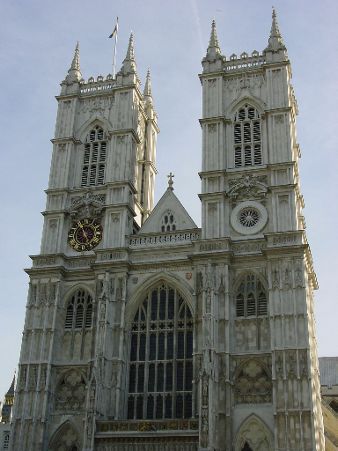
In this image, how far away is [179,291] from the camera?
35125mm

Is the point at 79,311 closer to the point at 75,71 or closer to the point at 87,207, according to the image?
the point at 87,207

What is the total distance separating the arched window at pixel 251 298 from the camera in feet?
110

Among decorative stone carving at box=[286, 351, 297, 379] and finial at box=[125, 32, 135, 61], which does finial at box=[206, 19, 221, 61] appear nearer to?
finial at box=[125, 32, 135, 61]

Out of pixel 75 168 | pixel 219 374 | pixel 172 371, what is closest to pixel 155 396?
pixel 172 371

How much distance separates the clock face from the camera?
3788 cm

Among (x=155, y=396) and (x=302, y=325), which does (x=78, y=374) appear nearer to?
(x=155, y=396)

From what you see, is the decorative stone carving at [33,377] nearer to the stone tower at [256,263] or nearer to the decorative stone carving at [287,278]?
the stone tower at [256,263]

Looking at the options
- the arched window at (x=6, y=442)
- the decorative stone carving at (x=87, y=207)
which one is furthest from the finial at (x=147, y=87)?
the arched window at (x=6, y=442)

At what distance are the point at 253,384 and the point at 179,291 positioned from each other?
21.4 feet

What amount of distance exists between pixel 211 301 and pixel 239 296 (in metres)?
2.03

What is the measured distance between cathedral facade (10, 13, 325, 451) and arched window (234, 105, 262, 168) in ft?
0.28

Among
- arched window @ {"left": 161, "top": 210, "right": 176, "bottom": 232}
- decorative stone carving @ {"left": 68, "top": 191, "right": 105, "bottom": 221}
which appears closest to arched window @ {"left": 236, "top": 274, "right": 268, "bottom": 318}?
arched window @ {"left": 161, "top": 210, "right": 176, "bottom": 232}

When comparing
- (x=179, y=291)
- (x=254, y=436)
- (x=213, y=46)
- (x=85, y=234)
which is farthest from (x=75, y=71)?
(x=254, y=436)

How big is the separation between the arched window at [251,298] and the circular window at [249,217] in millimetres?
2779
